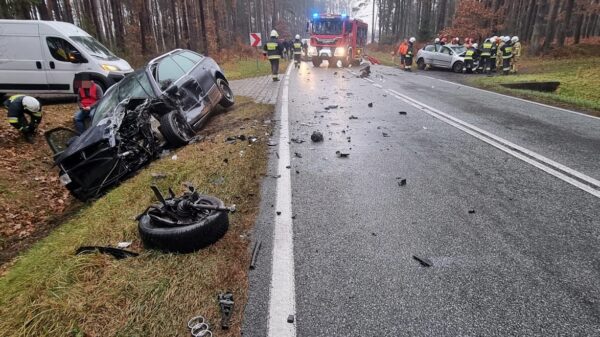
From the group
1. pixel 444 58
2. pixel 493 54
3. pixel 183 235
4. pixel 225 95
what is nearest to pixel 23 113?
pixel 225 95

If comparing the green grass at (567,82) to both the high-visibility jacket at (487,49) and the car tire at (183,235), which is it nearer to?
the high-visibility jacket at (487,49)

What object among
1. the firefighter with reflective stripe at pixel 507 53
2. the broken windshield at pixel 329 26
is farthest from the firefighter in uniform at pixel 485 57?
the broken windshield at pixel 329 26

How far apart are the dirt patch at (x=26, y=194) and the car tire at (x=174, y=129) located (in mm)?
1737

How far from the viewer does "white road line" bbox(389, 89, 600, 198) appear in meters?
4.31

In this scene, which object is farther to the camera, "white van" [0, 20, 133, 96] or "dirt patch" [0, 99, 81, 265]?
"white van" [0, 20, 133, 96]

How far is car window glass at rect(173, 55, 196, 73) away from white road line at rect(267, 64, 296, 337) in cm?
471

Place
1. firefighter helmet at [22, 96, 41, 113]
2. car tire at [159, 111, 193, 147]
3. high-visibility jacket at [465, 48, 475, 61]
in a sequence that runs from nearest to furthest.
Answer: car tire at [159, 111, 193, 147] < firefighter helmet at [22, 96, 41, 113] < high-visibility jacket at [465, 48, 475, 61]

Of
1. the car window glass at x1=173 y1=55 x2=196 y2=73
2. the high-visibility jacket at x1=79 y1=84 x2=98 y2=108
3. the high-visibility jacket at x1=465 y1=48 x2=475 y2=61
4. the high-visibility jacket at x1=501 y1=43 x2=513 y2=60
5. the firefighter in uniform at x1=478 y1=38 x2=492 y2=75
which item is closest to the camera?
the high-visibility jacket at x1=79 y1=84 x2=98 y2=108

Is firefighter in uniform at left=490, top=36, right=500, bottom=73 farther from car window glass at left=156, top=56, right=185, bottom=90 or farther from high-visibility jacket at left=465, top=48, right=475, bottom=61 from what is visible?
car window glass at left=156, top=56, right=185, bottom=90

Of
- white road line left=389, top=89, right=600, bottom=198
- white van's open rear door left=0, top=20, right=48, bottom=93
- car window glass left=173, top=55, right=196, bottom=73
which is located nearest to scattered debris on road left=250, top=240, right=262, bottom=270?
white road line left=389, top=89, right=600, bottom=198

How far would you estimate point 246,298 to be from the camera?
2.53 metres

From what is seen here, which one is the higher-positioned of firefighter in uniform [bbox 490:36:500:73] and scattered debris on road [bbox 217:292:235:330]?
firefighter in uniform [bbox 490:36:500:73]

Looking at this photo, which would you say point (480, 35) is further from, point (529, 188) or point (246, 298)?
point (246, 298)

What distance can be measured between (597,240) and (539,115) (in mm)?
6237
